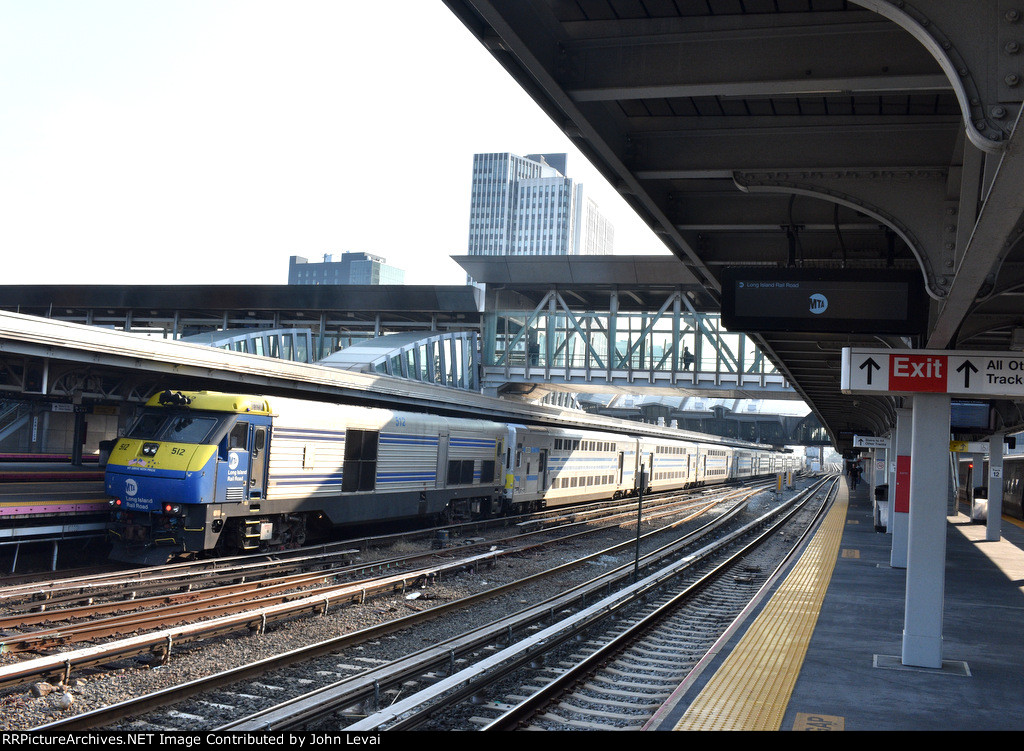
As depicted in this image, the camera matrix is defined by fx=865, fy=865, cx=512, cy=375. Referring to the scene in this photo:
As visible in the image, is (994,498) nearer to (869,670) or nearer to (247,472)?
(869,670)

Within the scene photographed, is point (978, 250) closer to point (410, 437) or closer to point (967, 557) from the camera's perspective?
point (410, 437)

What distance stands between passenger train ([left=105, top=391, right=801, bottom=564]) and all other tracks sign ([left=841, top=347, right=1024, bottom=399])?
9366mm

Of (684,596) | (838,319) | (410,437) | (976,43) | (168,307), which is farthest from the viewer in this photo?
(168,307)

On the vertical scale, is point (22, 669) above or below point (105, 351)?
below

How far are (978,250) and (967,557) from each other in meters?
18.7

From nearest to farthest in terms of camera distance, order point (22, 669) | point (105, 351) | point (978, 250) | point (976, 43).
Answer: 1. point (976, 43)
2. point (978, 250)
3. point (22, 669)
4. point (105, 351)

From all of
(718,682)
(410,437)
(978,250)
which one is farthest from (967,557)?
(978,250)

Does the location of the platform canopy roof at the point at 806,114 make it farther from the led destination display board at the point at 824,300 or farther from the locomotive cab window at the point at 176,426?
the locomotive cab window at the point at 176,426

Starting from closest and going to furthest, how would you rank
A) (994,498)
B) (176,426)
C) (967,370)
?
(967,370), (176,426), (994,498)

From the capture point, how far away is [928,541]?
9.46m

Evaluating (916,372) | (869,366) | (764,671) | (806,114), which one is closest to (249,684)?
(764,671)

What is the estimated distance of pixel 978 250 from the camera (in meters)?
5.91

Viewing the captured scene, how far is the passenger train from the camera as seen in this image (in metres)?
15.0

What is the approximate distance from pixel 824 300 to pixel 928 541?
311cm
